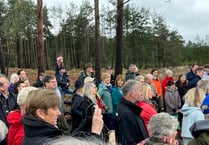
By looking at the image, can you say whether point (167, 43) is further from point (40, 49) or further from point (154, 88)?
point (154, 88)

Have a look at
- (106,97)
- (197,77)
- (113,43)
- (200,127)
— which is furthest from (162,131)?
(113,43)

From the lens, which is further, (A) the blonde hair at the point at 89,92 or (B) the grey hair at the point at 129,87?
(A) the blonde hair at the point at 89,92

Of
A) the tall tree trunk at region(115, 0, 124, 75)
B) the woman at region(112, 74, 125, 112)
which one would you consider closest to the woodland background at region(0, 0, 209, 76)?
the tall tree trunk at region(115, 0, 124, 75)

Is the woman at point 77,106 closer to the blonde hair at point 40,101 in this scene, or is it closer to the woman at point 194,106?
the woman at point 194,106

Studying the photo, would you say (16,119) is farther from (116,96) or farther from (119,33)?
(119,33)

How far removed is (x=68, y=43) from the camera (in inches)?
1837

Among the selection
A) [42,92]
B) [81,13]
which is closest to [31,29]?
[81,13]

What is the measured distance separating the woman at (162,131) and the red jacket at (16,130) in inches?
49.4

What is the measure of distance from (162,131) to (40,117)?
1406 millimetres

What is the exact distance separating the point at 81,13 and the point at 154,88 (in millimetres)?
29906

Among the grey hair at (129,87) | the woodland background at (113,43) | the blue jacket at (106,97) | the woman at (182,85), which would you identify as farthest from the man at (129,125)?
the woodland background at (113,43)

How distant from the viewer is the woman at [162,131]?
354 centimetres

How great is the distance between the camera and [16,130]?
12.0 feet

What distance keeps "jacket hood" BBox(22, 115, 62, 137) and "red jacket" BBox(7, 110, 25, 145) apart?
0.96 m
